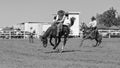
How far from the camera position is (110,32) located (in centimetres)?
6638

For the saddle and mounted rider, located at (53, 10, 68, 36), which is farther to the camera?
the saddle

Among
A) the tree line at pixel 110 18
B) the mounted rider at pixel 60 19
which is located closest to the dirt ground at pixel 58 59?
the mounted rider at pixel 60 19

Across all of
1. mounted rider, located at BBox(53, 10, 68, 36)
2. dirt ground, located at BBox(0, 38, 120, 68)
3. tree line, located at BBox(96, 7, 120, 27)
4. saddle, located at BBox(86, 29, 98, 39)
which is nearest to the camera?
dirt ground, located at BBox(0, 38, 120, 68)

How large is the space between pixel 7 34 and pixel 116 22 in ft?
271

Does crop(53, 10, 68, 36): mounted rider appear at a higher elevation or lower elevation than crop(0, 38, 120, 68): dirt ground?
higher

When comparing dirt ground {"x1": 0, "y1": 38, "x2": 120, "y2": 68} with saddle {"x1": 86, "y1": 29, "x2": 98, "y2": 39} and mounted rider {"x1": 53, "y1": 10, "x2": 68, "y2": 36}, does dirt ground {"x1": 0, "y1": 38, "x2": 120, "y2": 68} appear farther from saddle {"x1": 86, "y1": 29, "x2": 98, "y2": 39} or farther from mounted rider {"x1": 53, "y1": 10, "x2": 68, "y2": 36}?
saddle {"x1": 86, "y1": 29, "x2": 98, "y2": 39}

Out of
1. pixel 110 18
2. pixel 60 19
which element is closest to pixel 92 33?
pixel 60 19

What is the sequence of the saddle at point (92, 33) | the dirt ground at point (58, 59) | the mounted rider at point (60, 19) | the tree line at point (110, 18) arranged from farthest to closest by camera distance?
1. the tree line at point (110, 18)
2. the saddle at point (92, 33)
3. the mounted rider at point (60, 19)
4. the dirt ground at point (58, 59)

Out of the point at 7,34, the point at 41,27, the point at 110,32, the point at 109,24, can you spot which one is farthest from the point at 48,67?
the point at 109,24

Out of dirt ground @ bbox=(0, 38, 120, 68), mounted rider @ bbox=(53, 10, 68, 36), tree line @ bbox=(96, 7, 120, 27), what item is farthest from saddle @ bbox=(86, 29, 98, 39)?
tree line @ bbox=(96, 7, 120, 27)

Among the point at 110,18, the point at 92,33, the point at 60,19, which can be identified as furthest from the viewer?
the point at 110,18

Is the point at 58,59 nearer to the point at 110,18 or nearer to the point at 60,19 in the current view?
the point at 60,19

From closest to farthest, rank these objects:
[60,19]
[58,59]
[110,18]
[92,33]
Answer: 1. [58,59]
2. [60,19]
3. [92,33]
4. [110,18]

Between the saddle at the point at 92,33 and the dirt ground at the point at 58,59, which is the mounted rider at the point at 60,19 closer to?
the dirt ground at the point at 58,59
